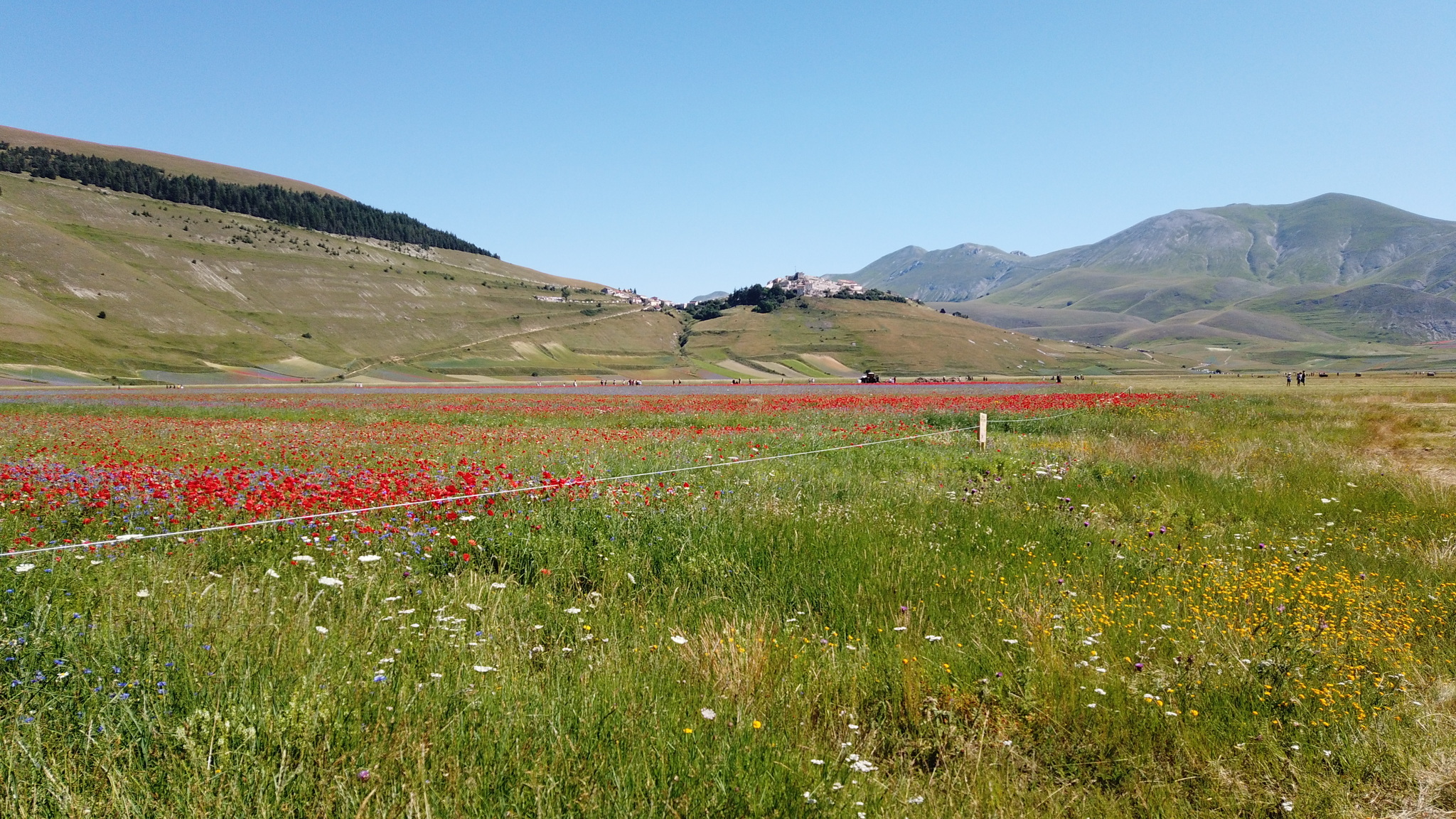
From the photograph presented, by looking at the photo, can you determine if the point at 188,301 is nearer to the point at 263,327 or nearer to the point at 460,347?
the point at 263,327

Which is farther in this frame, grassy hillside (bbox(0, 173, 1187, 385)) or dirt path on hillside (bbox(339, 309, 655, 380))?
Answer: dirt path on hillside (bbox(339, 309, 655, 380))

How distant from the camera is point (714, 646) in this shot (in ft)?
15.6

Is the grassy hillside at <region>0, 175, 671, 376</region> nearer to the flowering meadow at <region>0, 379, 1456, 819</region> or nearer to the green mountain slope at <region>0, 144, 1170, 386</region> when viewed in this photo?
the green mountain slope at <region>0, 144, 1170, 386</region>

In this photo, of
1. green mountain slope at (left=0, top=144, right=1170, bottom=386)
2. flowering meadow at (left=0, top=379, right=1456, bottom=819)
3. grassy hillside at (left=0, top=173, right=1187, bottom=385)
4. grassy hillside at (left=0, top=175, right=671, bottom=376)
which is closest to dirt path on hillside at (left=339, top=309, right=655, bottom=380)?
grassy hillside at (left=0, top=173, right=1187, bottom=385)

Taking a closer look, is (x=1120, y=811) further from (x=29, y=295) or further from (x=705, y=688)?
(x=29, y=295)

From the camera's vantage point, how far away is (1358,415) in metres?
23.8

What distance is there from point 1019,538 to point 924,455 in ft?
23.5

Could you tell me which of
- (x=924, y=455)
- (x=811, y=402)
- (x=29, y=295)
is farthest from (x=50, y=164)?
(x=924, y=455)

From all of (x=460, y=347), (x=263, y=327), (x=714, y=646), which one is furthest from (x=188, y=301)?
(x=714, y=646)

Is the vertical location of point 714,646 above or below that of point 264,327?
below

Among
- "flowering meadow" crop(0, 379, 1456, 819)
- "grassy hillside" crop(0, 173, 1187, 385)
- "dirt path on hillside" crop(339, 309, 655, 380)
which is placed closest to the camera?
"flowering meadow" crop(0, 379, 1456, 819)

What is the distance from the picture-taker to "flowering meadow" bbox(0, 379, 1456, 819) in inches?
127

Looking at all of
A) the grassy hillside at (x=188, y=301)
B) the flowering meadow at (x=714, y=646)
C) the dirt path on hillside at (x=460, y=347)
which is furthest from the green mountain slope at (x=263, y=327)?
the flowering meadow at (x=714, y=646)

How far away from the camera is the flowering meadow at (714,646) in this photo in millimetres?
3219
